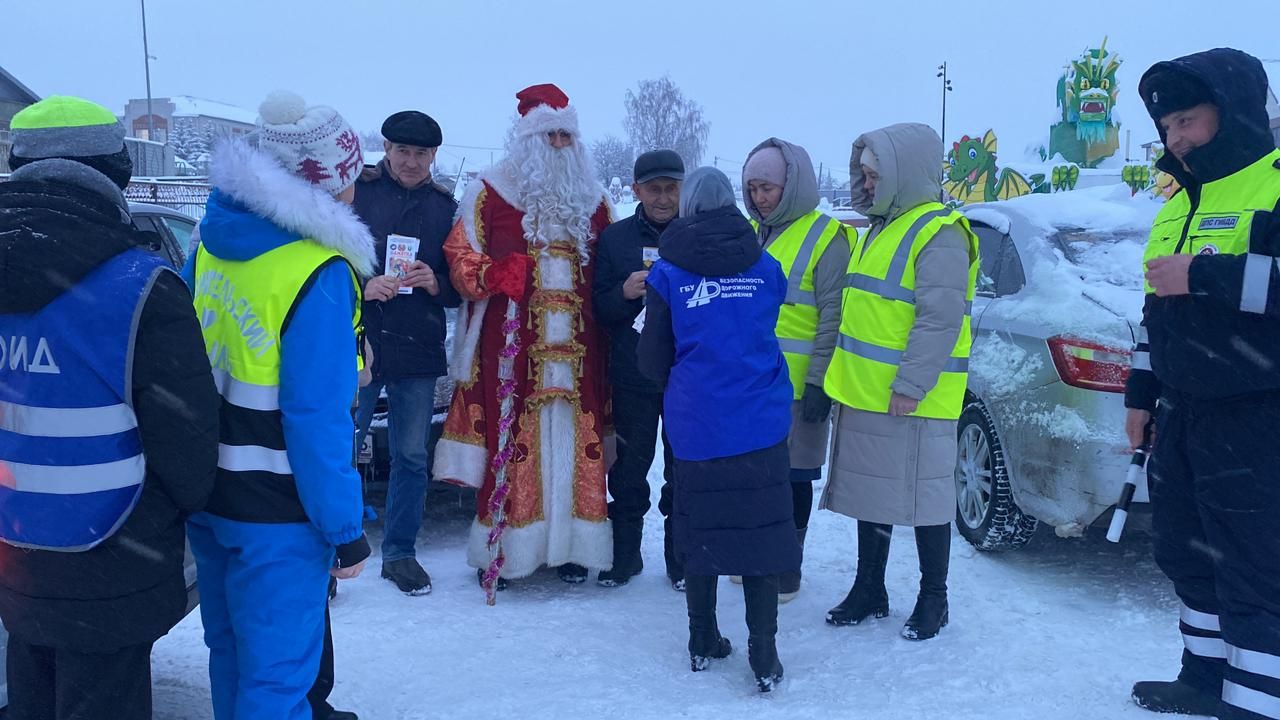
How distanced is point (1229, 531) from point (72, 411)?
310cm

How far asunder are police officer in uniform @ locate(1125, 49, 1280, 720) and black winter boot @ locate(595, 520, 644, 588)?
2278mm

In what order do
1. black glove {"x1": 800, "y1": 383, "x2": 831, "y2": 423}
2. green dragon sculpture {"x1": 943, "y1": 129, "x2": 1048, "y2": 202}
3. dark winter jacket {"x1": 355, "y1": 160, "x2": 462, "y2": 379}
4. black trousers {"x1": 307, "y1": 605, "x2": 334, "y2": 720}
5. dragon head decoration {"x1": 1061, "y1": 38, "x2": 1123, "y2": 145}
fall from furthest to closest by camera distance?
1. dragon head decoration {"x1": 1061, "y1": 38, "x2": 1123, "y2": 145}
2. green dragon sculpture {"x1": 943, "y1": 129, "x2": 1048, "y2": 202}
3. dark winter jacket {"x1": 355, "y1": 160, "x2": 462, "y2": 379}
4. black glove {"x1": 800, "y1": 383, "x2": 831, "y2": 423}
5. black trousers {"x1": 307, "y1": 605, "x2": 334, "y2": 720}

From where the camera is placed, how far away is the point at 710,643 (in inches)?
143

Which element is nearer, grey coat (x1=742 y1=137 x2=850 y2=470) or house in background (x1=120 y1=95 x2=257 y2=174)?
grey coat (x1=742 y1=137 x2=850 y2=470)

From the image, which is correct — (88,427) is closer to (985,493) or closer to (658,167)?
(658,167)

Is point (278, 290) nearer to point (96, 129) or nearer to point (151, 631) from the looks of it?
point (96, 129)

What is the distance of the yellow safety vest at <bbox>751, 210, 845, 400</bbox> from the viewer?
162 inches

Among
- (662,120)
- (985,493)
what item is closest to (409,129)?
(985,493)

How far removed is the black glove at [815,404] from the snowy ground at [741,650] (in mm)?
867

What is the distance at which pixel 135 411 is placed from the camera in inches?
81.9

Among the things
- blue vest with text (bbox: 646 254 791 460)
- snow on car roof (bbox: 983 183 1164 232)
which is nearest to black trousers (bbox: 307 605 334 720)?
blue vest with text (bbox: 646 254 791 460)

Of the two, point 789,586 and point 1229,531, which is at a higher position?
point 1229,531

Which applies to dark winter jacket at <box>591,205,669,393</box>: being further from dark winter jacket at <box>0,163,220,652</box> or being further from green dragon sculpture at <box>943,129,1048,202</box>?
green dragon sculpture at <box>943,129,1048,202</box>

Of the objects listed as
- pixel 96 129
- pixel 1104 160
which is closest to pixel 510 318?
pixel 96 129
